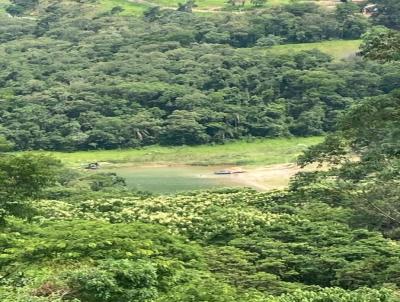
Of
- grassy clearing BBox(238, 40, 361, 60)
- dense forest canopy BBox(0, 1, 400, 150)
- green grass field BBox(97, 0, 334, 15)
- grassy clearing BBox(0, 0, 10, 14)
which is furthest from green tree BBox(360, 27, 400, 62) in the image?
grassy clearing BBox(0, 0, 10, 14)

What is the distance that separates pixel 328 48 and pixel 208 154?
1101 inches

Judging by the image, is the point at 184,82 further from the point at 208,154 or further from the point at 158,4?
the point at 158,4

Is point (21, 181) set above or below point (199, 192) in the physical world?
above

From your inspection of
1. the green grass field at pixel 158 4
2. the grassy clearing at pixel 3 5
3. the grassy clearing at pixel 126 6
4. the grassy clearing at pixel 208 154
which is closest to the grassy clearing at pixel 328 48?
the grassy clearing at pixel 208 154

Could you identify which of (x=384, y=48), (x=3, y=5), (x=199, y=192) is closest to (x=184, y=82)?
(x=199, y=192)

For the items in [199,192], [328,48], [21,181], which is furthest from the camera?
[328,48]

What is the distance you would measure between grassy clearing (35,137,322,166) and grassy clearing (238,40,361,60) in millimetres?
18754

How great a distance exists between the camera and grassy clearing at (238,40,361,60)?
81.2 m

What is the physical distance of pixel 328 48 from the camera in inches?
3285

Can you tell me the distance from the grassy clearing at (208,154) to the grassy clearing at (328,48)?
1875 cm

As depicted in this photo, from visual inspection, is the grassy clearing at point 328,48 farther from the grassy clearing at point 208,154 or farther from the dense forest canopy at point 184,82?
the grassy clearing at point 208,154

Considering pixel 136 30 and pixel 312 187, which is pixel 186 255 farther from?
pixel 136 30

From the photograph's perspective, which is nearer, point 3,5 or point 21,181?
point 21,181

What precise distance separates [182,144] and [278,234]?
40324 mm
